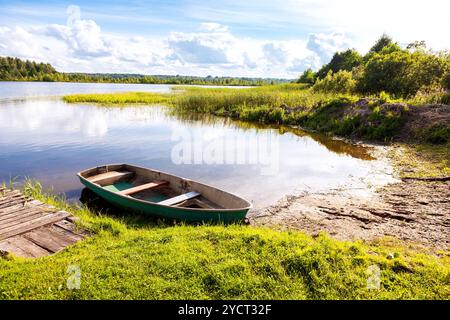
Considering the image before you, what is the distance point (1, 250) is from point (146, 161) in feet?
28.5

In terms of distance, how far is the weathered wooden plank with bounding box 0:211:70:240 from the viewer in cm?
607

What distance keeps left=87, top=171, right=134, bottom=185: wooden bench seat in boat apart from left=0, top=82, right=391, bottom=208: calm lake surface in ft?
2.68

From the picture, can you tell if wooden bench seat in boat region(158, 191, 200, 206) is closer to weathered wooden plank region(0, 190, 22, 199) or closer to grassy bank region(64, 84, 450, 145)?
weathered wooden plank region(0, 190, 22, 199)

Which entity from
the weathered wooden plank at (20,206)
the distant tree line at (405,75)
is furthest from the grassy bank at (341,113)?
the weathered wooden plank at (20,206)

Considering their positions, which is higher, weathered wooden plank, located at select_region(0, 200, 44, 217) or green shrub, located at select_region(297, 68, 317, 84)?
green shrub, located at select_region(297, 68, 317, 84)

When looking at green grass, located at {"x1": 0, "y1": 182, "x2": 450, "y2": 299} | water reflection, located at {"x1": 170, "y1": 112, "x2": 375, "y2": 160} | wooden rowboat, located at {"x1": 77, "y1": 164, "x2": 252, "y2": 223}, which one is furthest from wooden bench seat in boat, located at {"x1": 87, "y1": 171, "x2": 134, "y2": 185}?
water reflection, located at {"x1": 170, "y1": 112, "x2": 375, "y2": 160}

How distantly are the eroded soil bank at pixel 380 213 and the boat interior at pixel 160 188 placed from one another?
Answer: 3.34 feet

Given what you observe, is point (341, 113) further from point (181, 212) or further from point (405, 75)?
point (181, 212)

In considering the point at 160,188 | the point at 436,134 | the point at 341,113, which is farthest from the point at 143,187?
the point at 341,113

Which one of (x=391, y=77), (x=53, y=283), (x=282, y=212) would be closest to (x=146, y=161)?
(x=282, y=212)

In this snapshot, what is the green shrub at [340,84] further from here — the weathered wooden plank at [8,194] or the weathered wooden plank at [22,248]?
the weathered wooden plank at [22,248]

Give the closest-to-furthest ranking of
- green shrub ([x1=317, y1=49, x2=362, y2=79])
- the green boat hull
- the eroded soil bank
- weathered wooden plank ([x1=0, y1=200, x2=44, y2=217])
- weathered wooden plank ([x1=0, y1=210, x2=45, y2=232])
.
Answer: weathered wooden plank ([x1=0, y1=210, x2=45, y2=232]), the eroded soil bank, the green boat hull, weathered wooden plank ([x1=0, y1=200, x2=44, y2=217]), green shrub ([x1=317, y1=49, x2=362, y2=79])

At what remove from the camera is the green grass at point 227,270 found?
164 inches
